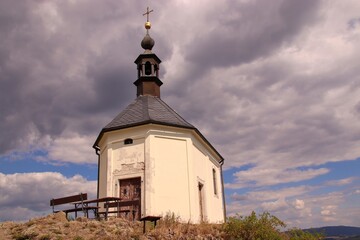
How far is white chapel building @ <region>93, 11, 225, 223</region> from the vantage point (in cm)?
1684

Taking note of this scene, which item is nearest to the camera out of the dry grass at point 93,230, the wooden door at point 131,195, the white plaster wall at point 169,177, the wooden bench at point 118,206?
the dry grass at point 93,230

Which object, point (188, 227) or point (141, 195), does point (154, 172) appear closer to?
point (141, 195)

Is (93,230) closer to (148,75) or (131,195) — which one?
(131,195)

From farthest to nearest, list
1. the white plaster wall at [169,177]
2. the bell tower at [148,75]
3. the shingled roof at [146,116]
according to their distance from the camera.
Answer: the bell tower at [148,75] < the shingled roof at [146,116] < the white plaster wall at [169,177]

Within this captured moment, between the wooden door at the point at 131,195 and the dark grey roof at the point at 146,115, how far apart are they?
2.83 meters

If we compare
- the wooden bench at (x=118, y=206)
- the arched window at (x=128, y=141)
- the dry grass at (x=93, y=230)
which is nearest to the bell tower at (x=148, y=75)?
the arched window at (x=128, y=141)

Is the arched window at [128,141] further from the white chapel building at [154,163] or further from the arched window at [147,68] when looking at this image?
the arched window at [147,68]

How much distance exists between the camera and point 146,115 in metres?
18.5

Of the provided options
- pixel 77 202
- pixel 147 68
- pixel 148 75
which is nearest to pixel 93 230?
pixel 77 202

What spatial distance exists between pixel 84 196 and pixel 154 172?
12.6ft

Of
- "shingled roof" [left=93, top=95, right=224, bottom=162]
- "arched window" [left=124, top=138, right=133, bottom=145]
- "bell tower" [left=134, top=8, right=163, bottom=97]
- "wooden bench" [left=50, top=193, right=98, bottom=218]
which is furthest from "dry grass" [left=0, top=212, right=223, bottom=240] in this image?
"bell tower" [left=134, top=8, right=163, bottom=97]

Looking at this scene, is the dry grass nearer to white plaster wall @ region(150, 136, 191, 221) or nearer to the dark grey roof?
white plaster wall @ region(150, 136, 191, 221)

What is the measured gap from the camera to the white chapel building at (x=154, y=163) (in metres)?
16.8

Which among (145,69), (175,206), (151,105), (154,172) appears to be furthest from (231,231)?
(145,69)
